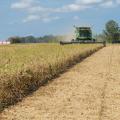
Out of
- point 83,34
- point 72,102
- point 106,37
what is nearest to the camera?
point 72,102

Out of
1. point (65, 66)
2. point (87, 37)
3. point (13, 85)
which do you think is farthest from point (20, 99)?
point (87, 37)

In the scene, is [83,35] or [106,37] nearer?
[83,35]

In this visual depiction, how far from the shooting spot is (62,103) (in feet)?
37.6

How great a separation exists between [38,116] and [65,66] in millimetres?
11503

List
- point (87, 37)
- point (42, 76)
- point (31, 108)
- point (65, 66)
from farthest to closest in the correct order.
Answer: point (87, 37)
point (65, 66)
point (42, 76)
point (31, 108)

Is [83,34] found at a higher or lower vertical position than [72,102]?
higher

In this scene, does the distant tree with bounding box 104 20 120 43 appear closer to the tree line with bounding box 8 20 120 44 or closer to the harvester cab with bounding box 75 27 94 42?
the tree line with bounding box 8 20 120 44

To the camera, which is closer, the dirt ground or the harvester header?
the dirt ground

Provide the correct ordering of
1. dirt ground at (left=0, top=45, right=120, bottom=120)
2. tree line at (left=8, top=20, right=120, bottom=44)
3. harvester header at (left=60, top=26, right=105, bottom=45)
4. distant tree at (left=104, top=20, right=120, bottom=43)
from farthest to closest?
distant tree at (left=104, top=20, right=120, bottom=43) < tree line at (left=8, top=20, right=120, bottom=44) < harvester header at (left=60, top=26, right=105, bottom=45) < dirt ground at (left=0, top=45, right=120, bottom=120)

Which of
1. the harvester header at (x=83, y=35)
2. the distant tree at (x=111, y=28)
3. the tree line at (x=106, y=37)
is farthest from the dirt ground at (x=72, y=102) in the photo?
the distant tree at (x=111, y=28)

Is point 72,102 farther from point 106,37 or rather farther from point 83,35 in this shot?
point 106,37

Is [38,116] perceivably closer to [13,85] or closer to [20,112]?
[20,112]

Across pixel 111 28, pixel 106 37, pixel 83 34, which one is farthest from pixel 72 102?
pixel 111 28

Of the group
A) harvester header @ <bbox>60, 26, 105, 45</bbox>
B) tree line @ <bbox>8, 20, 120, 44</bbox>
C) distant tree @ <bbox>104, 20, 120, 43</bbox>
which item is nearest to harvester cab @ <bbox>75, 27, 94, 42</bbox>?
harvester header @ <bbox>60, 26, 105, 45</bbox>
